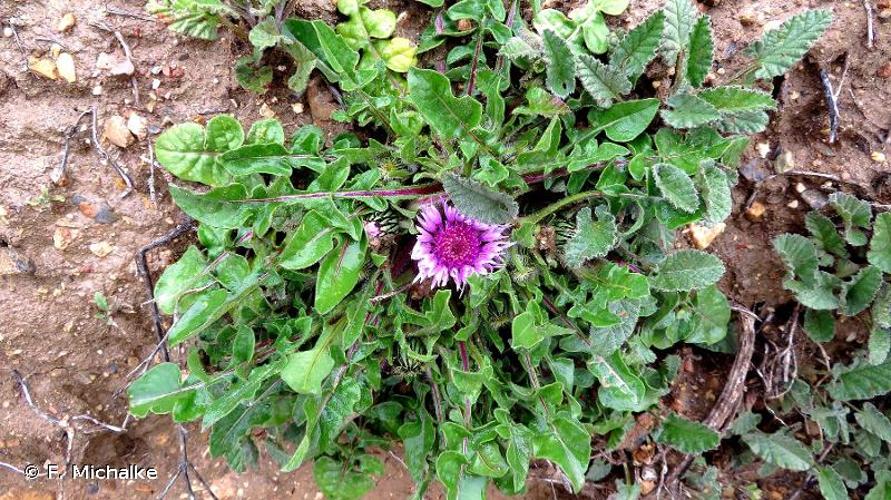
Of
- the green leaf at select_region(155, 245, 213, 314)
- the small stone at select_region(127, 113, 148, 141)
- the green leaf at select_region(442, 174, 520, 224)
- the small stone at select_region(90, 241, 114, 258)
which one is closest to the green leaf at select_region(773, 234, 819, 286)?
the green leaf at select_region(442, 174, 520, 224)

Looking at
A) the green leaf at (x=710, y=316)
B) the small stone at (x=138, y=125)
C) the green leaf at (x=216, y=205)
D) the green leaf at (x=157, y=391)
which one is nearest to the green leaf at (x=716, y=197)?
the green leaf at (x=710, y=316)

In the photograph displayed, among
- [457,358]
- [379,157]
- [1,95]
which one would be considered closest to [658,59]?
[379,157]

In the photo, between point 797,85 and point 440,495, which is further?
point 440,495

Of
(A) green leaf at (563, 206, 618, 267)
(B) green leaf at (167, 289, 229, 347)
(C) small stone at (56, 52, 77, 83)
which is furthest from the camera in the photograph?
(C) small stone at (56, 52, 77, 83)

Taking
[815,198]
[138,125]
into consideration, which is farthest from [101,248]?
[815,198]

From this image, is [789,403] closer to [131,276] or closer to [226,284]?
[226,284]

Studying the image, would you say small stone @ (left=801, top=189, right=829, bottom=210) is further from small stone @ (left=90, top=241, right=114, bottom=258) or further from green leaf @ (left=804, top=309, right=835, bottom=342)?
small stone @ (left=90, top=241, right=114, bottom=258)
